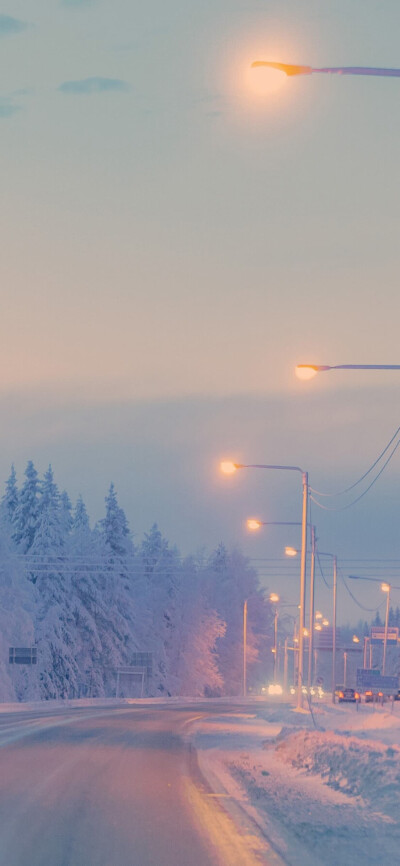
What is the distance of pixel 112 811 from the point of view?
1324 centimetres

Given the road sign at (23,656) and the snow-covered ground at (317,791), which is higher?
the snow-covered ground at (317,791)

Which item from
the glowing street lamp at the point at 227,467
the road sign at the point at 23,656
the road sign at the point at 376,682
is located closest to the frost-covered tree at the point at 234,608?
the road sign at the point at 23,656

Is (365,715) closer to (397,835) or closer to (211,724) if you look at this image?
(211,724)

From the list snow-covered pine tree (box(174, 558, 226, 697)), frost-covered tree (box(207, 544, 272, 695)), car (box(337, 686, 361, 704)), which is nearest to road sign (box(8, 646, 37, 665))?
car (box(337, 686, 361, 704))

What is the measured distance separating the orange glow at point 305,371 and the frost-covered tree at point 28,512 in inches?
2867

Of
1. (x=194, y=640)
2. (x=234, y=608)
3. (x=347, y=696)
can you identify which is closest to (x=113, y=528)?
(x=194, y=640)

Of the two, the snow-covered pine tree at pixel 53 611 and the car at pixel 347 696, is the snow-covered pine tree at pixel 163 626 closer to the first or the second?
the snow-covered pine tree at pixel 53 611

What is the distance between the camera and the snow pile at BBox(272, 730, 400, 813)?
15164mm

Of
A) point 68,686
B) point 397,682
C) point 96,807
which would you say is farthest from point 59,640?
point 96,807

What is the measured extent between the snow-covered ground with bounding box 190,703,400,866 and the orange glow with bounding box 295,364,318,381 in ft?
22.6

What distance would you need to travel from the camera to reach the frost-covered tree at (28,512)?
93.0 meters

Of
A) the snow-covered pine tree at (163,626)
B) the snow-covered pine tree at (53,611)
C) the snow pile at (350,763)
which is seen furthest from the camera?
the snow-covered pine tree at (163,626)

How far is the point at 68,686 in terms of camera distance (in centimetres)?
8806

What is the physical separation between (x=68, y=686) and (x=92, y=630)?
5.14 m
